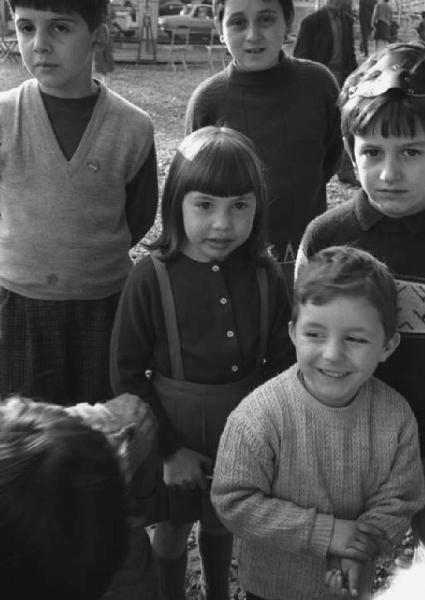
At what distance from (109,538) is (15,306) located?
1.52 meters

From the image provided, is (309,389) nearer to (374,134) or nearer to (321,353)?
(321,353)

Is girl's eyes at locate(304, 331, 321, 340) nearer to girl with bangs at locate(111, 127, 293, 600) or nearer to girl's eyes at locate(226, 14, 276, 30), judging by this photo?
girl with bangs at locate(111, 127, 293, 600)

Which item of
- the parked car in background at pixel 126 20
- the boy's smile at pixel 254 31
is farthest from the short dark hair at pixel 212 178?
the parked car in background at pixel 126 20

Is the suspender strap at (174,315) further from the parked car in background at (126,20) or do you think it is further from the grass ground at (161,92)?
the parked car in background at (126,20)

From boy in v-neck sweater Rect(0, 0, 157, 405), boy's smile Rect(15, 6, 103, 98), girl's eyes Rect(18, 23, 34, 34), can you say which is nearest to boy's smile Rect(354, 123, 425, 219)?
boy in v-neck sweater Rect(0, 0, 157, 405)

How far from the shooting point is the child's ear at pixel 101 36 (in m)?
2.58

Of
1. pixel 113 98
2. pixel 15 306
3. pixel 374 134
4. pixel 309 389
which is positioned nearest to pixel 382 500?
pixel 309 389

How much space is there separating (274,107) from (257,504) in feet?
5.63

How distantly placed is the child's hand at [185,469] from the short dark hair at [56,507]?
0.95 metres

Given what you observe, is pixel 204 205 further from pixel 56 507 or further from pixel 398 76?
pixel 56 507

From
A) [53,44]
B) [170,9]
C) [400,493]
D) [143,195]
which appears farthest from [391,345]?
[170,9]

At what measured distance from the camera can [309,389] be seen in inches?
76.5

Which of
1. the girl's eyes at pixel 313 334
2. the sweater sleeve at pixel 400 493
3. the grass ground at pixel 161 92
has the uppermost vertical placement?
the girl's eyes at pixel 313 334

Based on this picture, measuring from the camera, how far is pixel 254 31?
3053 mm
